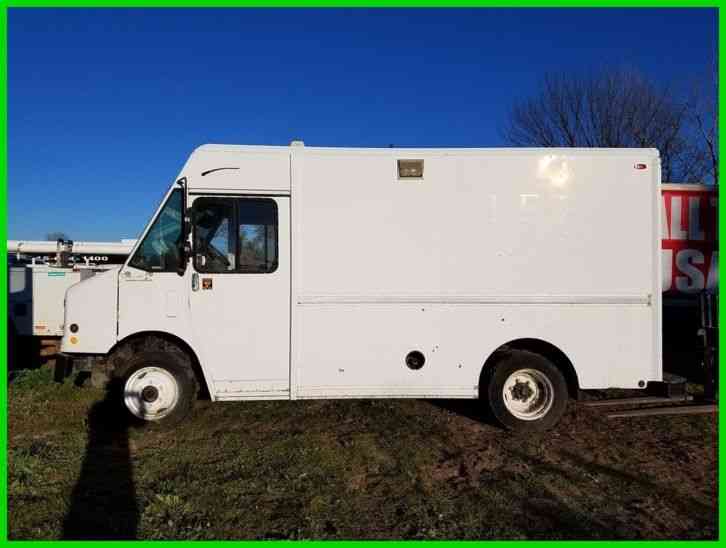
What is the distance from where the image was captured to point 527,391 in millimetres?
5512

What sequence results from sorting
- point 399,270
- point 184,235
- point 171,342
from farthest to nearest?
point 171,342
point 399,270
point 184,235

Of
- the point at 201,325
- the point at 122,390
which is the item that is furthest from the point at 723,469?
the point at 122,390

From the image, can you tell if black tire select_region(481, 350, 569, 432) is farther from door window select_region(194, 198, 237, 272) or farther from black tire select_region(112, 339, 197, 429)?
black tire select_region(112, 339, 197, 429)

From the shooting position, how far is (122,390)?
536cm

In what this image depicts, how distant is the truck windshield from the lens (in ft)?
17.4

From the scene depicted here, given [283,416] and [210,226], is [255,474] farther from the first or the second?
[210,226]

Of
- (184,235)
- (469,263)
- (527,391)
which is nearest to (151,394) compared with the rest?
(184,235)

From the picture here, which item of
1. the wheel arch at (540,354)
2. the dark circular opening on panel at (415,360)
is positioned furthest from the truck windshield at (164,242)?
the wheel arch at (540,354)

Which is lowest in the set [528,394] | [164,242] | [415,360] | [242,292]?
[528,394]

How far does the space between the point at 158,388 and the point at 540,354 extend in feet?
13.4

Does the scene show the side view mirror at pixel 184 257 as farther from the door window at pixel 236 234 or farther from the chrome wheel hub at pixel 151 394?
the chrome wheel hub at pixel 151 394

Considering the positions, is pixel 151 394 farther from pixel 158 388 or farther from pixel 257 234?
pixel 257 234

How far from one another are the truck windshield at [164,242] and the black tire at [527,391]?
3544 mm

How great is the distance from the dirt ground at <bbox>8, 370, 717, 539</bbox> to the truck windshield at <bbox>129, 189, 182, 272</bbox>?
177cm
